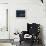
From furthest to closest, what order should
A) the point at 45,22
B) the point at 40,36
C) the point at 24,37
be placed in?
the point at 40,36 < the point at 45,22 < the point at 24,37

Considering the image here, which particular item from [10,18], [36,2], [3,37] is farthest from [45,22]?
[3,37]

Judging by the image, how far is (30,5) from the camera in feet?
10.9

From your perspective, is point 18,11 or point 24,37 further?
point 18,11

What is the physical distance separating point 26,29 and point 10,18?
0.57 metres

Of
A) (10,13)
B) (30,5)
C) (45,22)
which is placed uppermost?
(30,5)

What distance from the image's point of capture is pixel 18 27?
133 inches

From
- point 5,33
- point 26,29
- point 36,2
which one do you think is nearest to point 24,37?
point 26,29

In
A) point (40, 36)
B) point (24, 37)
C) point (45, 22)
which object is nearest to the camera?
point (24, 37)

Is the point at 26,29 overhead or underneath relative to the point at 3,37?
overhead

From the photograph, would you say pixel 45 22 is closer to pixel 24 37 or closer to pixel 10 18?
pixel 24 37

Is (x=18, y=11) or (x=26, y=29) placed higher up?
(x=18, y=11)

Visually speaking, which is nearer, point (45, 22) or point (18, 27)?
point (45, 22)

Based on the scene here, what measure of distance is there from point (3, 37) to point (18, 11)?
2.93 feet

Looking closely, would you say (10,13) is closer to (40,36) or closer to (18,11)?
(18,11)
